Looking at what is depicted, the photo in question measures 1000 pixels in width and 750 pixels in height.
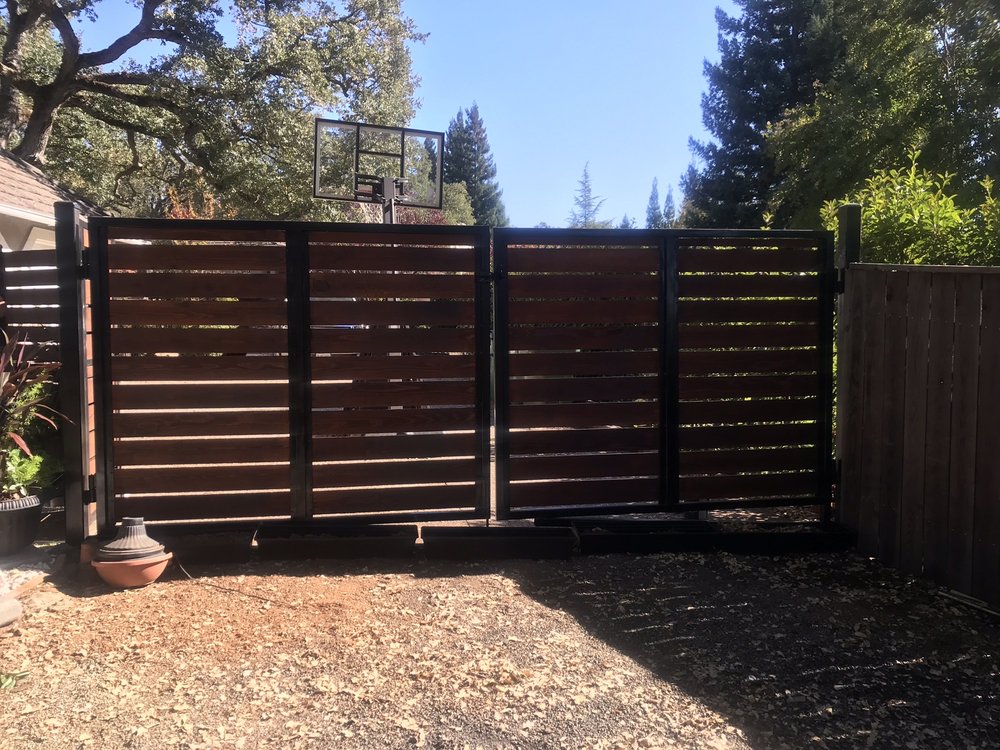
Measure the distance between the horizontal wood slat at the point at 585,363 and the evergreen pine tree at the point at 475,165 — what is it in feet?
182

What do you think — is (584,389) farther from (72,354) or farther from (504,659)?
(72,354)

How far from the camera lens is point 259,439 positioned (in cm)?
407

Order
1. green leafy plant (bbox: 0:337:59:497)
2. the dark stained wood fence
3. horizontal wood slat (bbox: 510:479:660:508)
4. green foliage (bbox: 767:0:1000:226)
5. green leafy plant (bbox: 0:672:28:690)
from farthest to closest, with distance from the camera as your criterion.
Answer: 1. green foliage (bbox: 767:0:1000:226)
2. horizontal wood slat (bbox: 510:479:660:508)
3. green leafy plant (bbox: 0:337:59:497)
4. the dark stained wood fence
5. green leafy plant (bbox: 0:672:28:690)

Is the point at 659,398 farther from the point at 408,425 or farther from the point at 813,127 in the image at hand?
the point at 813,127

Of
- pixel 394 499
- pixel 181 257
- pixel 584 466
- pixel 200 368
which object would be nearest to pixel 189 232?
pixel 181 257

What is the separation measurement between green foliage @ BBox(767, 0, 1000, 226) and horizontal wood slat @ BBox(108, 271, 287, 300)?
1249 cm

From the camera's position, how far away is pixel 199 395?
4012mm

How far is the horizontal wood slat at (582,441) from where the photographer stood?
431 centimetres

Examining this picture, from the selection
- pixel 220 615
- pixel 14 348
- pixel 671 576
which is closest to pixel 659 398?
pixel 671 576

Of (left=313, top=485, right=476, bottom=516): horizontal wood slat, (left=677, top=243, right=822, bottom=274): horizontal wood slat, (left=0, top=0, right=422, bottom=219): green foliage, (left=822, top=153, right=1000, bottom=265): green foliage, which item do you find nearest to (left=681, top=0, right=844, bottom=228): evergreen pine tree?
(left=0, top=0, right=422, bottom=219): green foliage

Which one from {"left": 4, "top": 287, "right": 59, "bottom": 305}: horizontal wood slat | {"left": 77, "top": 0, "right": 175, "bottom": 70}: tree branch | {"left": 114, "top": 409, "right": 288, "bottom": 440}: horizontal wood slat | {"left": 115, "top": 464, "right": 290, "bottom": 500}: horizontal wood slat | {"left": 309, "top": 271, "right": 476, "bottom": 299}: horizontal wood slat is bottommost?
{"left": 115, "top": 464, "right": 290, "bottom": 500}: horizontal wood slat

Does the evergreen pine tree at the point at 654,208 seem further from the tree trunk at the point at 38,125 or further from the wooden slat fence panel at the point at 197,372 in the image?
the wooden slat fence panel at the point at 197,372

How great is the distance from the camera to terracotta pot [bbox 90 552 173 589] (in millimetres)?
3654

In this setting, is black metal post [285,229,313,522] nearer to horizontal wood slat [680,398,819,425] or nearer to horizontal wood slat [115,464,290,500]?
horizontal wood slat [115,464,290,500]
